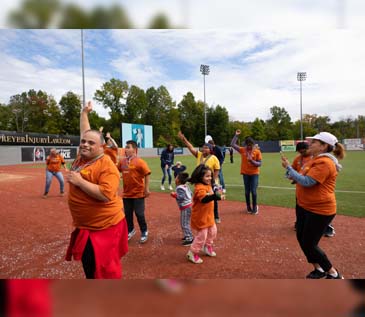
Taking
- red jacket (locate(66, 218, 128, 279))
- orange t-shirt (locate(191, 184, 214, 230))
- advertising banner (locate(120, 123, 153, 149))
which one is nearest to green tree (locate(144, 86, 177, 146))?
advertising banner (locate(120, 123, 153, 149))

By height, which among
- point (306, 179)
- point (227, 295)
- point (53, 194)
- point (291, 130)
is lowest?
point (53, 194)

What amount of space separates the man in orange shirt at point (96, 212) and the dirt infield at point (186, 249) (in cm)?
117

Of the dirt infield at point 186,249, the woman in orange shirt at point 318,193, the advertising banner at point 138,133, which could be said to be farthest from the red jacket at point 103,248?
the advertising banner at point 138,133

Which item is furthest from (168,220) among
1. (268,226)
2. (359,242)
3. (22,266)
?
(359,242)

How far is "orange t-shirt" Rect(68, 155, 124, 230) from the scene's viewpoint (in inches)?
73.8

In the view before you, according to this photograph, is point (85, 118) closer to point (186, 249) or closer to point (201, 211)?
point (201, 211)

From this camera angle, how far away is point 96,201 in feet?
6.22

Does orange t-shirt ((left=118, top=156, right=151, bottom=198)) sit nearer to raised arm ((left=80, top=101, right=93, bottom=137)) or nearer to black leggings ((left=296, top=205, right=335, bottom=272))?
raised arm ((left=80, top=101, right=93, bottom=137))

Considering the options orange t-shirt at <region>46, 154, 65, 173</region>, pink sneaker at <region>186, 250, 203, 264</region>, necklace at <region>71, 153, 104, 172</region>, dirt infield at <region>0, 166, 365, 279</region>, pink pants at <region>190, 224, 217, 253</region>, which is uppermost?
necklace at <region>71, 153, 104, 172</region>

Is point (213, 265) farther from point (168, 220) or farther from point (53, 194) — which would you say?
point (53, 194)

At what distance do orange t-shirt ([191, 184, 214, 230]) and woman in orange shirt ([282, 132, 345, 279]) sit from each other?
3.73 feet

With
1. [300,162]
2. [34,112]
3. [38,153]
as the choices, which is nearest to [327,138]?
[300,162]

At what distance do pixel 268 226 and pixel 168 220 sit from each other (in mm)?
1967

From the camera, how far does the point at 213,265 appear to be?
326 cm
